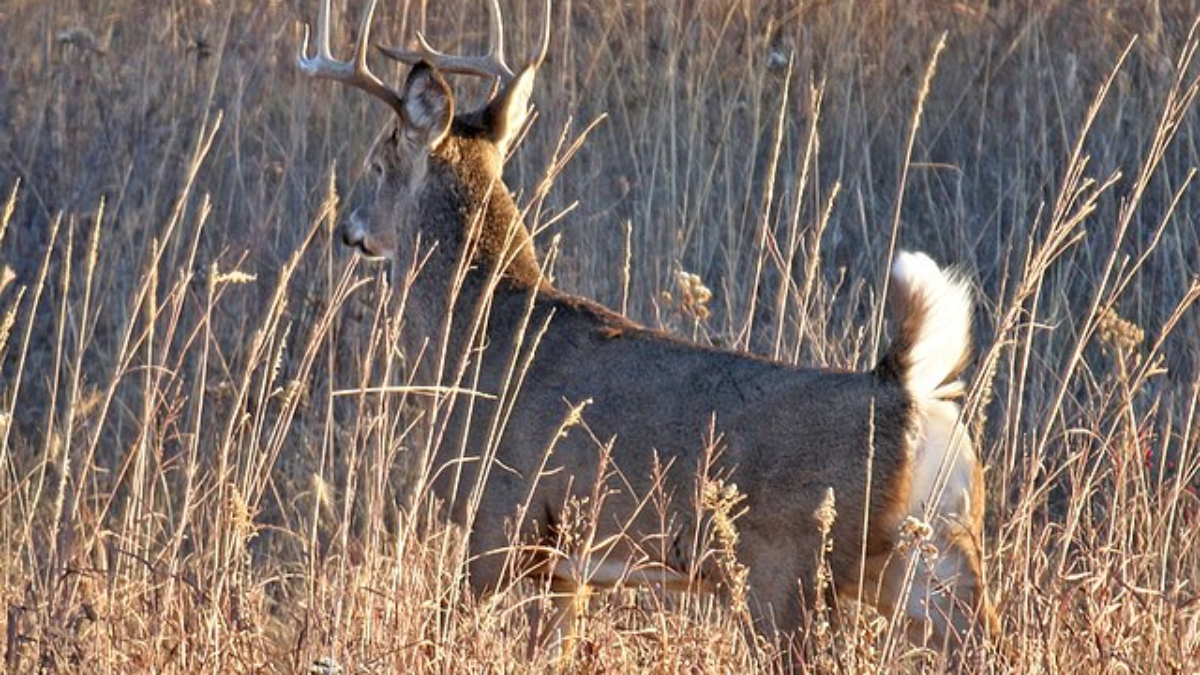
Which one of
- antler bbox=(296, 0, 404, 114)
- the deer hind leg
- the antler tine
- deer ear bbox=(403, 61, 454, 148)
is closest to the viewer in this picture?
the deer hind leg

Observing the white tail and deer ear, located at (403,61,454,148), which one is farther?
deer ear, located at (403,61,454,148)

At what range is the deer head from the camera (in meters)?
5.48

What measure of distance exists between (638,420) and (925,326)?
30.0 inches

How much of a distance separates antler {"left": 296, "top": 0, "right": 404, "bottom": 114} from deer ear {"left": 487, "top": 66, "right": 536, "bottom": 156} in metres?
0.25

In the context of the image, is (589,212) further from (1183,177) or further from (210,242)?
(1183,177)

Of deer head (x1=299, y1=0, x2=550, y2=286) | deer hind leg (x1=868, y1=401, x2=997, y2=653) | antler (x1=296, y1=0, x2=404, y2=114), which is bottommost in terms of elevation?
deer hind leg (x1=868, y1=401, x2=997, y2=653)

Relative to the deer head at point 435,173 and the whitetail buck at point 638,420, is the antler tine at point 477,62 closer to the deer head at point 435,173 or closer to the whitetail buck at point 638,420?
the deer head at point 435,173

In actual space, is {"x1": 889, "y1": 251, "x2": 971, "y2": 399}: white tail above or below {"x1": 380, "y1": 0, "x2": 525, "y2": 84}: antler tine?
below

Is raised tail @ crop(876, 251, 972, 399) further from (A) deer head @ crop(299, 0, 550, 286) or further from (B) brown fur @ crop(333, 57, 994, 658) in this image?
(A) deer head @ crop(299, 0, 550, 286)

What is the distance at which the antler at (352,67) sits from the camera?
5.54 m

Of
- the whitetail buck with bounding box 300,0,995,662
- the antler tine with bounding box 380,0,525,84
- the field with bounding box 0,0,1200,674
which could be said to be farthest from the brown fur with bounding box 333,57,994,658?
the field with bounding box 0,0,1200,674

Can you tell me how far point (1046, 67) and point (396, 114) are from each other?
12.2 feet

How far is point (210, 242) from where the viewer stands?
8680 millimetres

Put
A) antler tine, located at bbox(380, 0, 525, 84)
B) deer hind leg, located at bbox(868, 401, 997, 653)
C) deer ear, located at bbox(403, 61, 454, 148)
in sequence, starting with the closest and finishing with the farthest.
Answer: deer hind leg, located at bbox(868, 401, 997, 653), deer ear, located at bbox(403, 61, 454, 148), antler tine, located at bbox(380, 0, 525, 84)
